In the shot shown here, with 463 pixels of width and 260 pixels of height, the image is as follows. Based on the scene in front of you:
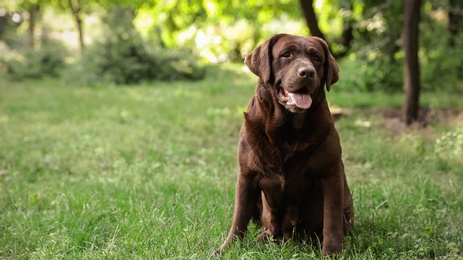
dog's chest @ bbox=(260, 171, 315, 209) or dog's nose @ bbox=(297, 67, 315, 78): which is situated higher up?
dog's nose @ bbox=(297, 67, 315, 78)

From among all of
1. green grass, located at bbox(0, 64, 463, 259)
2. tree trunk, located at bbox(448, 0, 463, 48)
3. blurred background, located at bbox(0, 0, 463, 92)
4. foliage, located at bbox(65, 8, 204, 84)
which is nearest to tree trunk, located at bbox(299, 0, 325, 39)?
blurred background, located at bbox(0, 0, 463, 92)

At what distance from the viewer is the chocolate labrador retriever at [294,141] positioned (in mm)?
3270

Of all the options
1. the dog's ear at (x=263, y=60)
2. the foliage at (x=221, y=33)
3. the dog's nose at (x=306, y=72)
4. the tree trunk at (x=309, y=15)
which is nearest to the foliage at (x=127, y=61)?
the foliage at (x=221, y=33)

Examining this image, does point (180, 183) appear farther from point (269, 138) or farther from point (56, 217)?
point (269, 138)

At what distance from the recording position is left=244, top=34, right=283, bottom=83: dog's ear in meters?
3.32

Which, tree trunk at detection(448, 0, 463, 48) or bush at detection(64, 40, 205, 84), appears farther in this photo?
bush at detection(64, 40, 205, 84)

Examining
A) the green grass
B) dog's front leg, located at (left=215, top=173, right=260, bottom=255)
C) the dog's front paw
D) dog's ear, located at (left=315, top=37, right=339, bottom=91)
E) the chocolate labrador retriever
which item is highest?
dog's ear, located at (left=315, top=37, right=339, bottom=91)

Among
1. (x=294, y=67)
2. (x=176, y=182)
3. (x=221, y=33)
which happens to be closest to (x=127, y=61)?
(x=221, y=33)

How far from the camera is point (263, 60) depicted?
11.1 feet

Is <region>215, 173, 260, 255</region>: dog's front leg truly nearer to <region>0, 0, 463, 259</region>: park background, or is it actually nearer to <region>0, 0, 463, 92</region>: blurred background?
<region>0, 0, 463, 259</region>: park background

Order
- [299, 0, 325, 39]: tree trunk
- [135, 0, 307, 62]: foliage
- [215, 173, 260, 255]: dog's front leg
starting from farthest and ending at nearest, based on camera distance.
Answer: [135, 0, 307, 62]: foliage, [299, 0, 325, 39]: tree trunk, [215, 173, 260, 255]: dog's front leg

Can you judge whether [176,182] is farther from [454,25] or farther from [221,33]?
[221,33]

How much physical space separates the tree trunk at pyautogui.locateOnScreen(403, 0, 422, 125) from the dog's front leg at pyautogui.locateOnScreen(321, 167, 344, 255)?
17.7 feet

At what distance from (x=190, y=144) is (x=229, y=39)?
13752 millimetres
